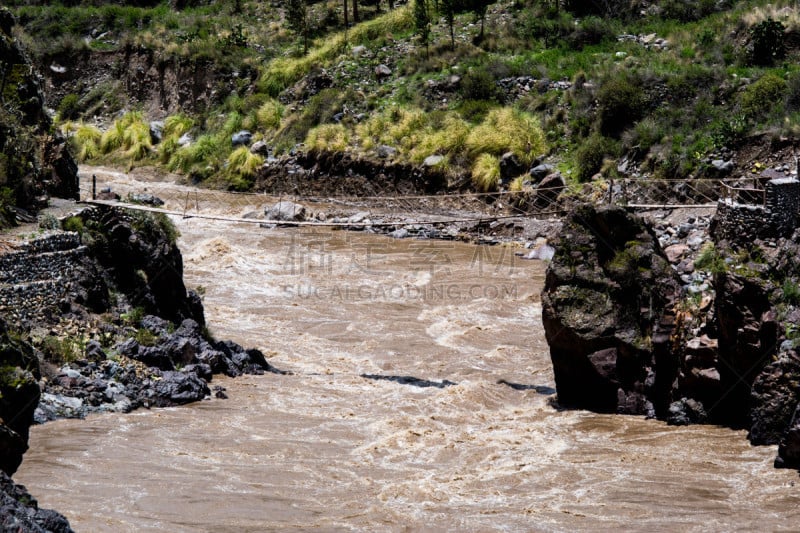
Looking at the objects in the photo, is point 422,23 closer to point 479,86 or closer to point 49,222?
point 479,86

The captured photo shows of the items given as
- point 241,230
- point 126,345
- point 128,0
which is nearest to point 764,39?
point 241,230

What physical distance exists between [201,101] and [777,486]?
30.5 m

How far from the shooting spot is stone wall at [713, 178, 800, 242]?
12750 mm

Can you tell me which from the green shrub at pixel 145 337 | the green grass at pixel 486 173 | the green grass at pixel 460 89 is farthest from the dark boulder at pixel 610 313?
the green grass at pixel 486 173

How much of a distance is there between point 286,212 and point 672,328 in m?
15.5

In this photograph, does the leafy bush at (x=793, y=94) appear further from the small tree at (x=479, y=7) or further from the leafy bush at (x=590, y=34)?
the small tree at (x=479, y=7)

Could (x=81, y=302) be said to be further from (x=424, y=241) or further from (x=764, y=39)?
(x=764, y=39)

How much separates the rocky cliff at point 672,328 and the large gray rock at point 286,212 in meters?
13.4

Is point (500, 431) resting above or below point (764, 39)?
below

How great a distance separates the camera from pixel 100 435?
37.6ft

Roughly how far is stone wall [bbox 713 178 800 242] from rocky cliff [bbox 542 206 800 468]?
176 mm

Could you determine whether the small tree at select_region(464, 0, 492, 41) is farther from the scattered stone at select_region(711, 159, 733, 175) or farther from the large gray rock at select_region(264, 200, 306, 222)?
the scattered stone at select_region(711, 159, 733, 175)

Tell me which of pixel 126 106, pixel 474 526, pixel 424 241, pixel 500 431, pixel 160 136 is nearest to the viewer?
pixel 474 526

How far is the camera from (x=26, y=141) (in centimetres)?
1583
